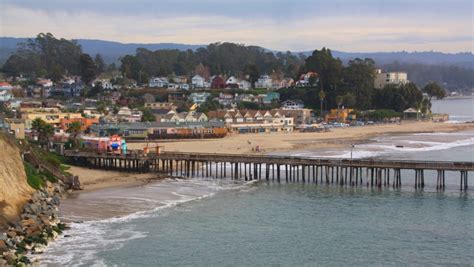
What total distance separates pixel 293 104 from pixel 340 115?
1074 cm

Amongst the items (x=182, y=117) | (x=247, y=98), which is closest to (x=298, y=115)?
(x=247, y=98)

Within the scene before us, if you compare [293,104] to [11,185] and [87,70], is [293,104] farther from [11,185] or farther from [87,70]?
[11,185]

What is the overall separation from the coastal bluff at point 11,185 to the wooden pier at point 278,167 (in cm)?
2048

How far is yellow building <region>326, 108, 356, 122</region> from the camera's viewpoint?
133125 mm

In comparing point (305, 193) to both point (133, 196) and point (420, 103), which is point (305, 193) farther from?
point (420, 103)

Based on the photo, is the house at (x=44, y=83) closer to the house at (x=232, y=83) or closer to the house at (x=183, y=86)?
the house at (x=183, y=86)

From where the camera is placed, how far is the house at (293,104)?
137625mm

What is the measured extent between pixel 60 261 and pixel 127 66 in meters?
139

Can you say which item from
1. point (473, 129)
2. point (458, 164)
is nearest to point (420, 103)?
point (473, 129)

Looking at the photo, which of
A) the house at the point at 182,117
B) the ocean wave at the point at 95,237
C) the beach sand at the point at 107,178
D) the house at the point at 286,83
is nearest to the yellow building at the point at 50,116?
the house at the point at 182,117

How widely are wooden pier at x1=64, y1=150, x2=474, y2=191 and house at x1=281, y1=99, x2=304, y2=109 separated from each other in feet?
219

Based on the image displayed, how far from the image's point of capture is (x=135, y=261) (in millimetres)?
33656

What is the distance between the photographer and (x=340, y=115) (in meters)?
134

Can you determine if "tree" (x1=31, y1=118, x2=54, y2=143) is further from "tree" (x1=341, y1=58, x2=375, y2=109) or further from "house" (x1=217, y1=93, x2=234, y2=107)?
"tree" (x1=341, y1=58, x2=375, y2=109)
